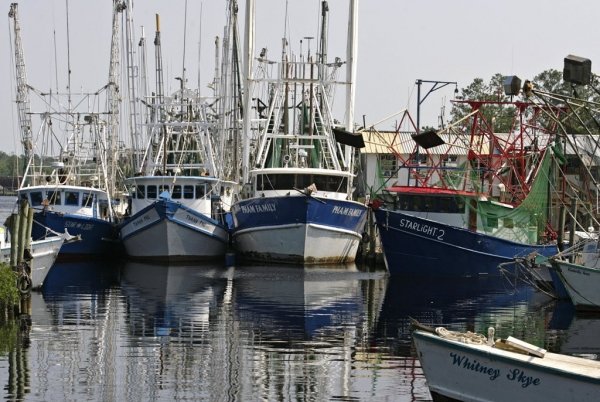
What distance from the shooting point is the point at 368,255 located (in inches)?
2195

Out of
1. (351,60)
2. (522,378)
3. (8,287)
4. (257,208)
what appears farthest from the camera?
(351,60)

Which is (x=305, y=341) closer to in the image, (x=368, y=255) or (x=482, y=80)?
(x=368, y=255)

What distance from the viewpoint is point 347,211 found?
171 feet

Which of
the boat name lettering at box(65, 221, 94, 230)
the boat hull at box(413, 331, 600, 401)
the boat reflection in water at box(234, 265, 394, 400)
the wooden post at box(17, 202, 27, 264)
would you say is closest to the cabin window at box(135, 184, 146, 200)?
the boat name lettering at box(65, 221, 94, 230)

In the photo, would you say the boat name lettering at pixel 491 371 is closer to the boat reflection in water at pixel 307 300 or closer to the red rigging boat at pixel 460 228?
the boat reflection in water at pixel 307 300

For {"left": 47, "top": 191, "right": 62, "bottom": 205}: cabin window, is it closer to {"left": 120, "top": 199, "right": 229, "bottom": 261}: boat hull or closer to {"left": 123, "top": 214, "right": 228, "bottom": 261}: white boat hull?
{"left": 120, "top": 199, "right": 229, "bottom": 261}: boat hull

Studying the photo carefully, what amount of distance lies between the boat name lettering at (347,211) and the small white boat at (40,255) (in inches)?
586

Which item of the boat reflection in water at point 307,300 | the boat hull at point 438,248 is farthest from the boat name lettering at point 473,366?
the boat hull at point 438,248

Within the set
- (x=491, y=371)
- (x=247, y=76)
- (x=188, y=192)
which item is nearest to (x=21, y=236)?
(x=491, y=371)

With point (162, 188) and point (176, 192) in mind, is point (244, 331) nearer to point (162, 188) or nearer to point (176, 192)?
point (176, 192)

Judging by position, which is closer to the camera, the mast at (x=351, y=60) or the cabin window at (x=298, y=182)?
the cabin window at (x=298, y=182)

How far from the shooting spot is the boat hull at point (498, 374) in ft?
59.3

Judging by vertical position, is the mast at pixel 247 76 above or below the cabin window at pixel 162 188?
above

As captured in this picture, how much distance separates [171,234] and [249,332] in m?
25.2
